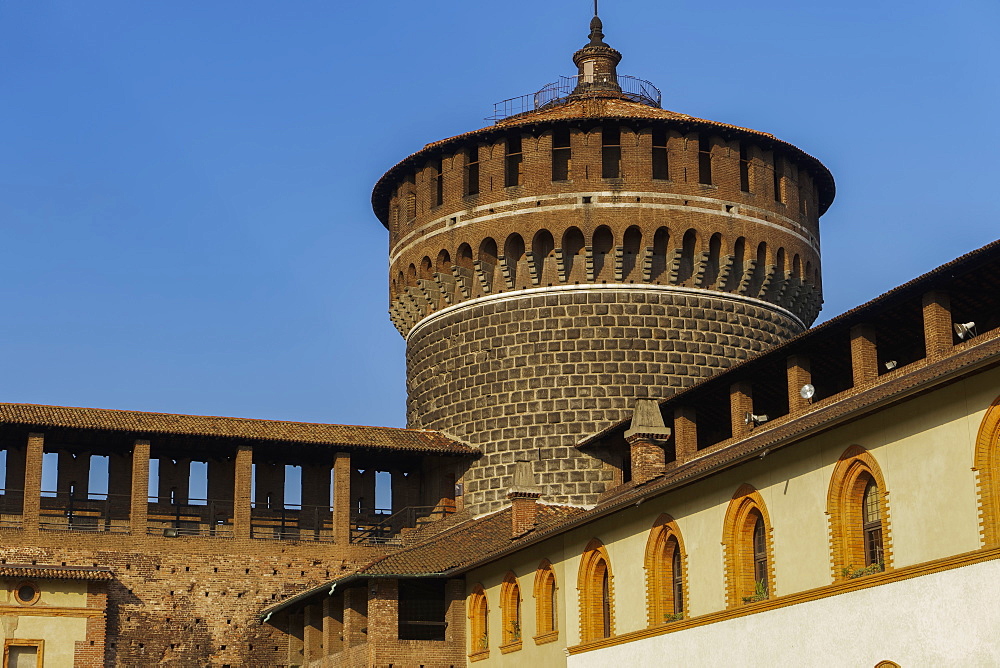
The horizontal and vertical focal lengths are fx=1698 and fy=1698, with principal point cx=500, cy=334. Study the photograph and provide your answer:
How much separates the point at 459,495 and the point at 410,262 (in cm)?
681

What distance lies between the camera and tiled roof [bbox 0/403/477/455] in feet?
137

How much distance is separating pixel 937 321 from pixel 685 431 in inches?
375

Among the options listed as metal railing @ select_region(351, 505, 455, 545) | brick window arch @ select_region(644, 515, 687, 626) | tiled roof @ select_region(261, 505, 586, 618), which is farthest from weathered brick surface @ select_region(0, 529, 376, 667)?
brick window arch @ select_region(644, 515, 687, 626)

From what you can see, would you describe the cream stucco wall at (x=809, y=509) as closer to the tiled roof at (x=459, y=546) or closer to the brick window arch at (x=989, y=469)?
the brick window arch at (x=989, y=469)

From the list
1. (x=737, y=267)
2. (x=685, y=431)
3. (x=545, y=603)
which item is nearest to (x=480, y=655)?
(x=545, y=603)

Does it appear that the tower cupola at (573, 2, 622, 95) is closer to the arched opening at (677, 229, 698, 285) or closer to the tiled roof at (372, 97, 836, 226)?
the tiled roof at (372, 97, 836, 226)

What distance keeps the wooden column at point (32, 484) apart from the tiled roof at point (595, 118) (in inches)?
500

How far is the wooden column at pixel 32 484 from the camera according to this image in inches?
1602

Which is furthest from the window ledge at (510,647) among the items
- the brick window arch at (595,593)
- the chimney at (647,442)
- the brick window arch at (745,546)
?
the brick window arch at (745,546)

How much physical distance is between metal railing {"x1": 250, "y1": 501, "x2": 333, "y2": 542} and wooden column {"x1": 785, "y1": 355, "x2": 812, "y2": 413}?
15.1 metres

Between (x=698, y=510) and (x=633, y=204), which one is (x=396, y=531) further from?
(x=698, y=510)

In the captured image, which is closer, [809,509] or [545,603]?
[809,509]

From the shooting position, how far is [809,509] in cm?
2611

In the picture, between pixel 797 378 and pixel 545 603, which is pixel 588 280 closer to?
pixel 545 603
